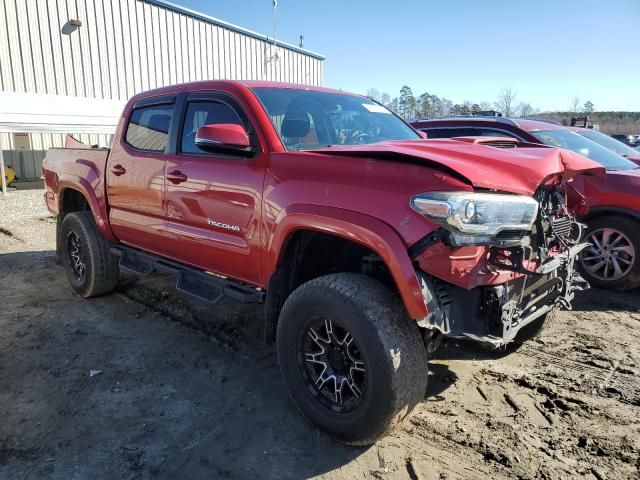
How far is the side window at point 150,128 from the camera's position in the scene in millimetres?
4035

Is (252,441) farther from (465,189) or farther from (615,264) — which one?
(615,264)

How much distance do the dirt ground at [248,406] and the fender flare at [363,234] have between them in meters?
0.97

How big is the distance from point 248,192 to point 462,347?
7.04 feet

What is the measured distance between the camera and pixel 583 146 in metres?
6.14

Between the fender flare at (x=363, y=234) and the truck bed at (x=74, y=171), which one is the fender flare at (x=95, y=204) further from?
the fender flare at (x=363, y=234)

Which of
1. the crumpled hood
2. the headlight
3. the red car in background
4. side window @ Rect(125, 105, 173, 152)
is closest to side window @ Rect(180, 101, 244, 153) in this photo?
side window @ Rect(125, 105, 173, 152)

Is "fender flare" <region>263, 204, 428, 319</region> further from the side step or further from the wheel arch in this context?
the side step

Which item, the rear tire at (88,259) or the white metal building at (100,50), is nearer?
the rear tire at (88,259)

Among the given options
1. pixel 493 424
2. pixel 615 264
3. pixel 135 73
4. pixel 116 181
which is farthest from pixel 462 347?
pixel 135 73

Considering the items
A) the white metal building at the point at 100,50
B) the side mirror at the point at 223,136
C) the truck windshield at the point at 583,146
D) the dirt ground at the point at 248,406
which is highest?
the white metal building at the point at 100,50

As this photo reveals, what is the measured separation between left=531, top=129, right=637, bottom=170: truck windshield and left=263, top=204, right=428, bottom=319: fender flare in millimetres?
4524

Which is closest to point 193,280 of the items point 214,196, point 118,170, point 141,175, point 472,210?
point 214,196

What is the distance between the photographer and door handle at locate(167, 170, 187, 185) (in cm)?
362

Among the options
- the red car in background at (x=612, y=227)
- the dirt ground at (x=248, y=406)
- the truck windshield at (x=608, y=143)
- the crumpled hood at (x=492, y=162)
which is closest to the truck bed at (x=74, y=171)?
the dirt ground at (x=248, y=406)
